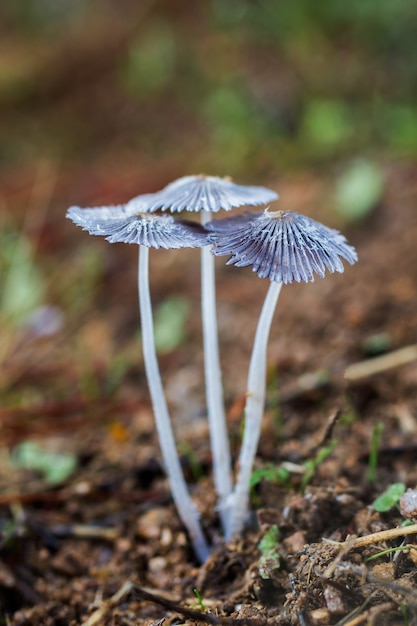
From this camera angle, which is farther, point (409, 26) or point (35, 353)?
point (409, 26)

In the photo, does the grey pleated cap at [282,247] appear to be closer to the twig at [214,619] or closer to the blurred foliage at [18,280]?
the twig at [214,619]

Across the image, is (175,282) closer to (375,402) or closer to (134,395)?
(134,395)

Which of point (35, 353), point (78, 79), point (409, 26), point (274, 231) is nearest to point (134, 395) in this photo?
point (35, 353)

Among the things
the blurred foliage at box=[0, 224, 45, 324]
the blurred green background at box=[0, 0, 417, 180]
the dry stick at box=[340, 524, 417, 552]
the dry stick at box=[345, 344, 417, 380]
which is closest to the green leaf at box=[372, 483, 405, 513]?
the dry stick at box=[340, 524, 417, 552]

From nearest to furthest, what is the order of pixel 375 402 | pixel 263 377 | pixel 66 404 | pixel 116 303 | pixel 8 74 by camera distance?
pixel 263 377 → pixel 375 402 → pixel 66 404 → pixel 116 303 → pixel 8 74

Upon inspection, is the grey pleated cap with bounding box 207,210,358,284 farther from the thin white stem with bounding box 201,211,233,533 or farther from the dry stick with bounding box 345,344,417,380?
the dry stick with bounding box 345,344,417,380

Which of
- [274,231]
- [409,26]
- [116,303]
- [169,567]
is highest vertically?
[409,26]

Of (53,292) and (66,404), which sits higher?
(53,292)
